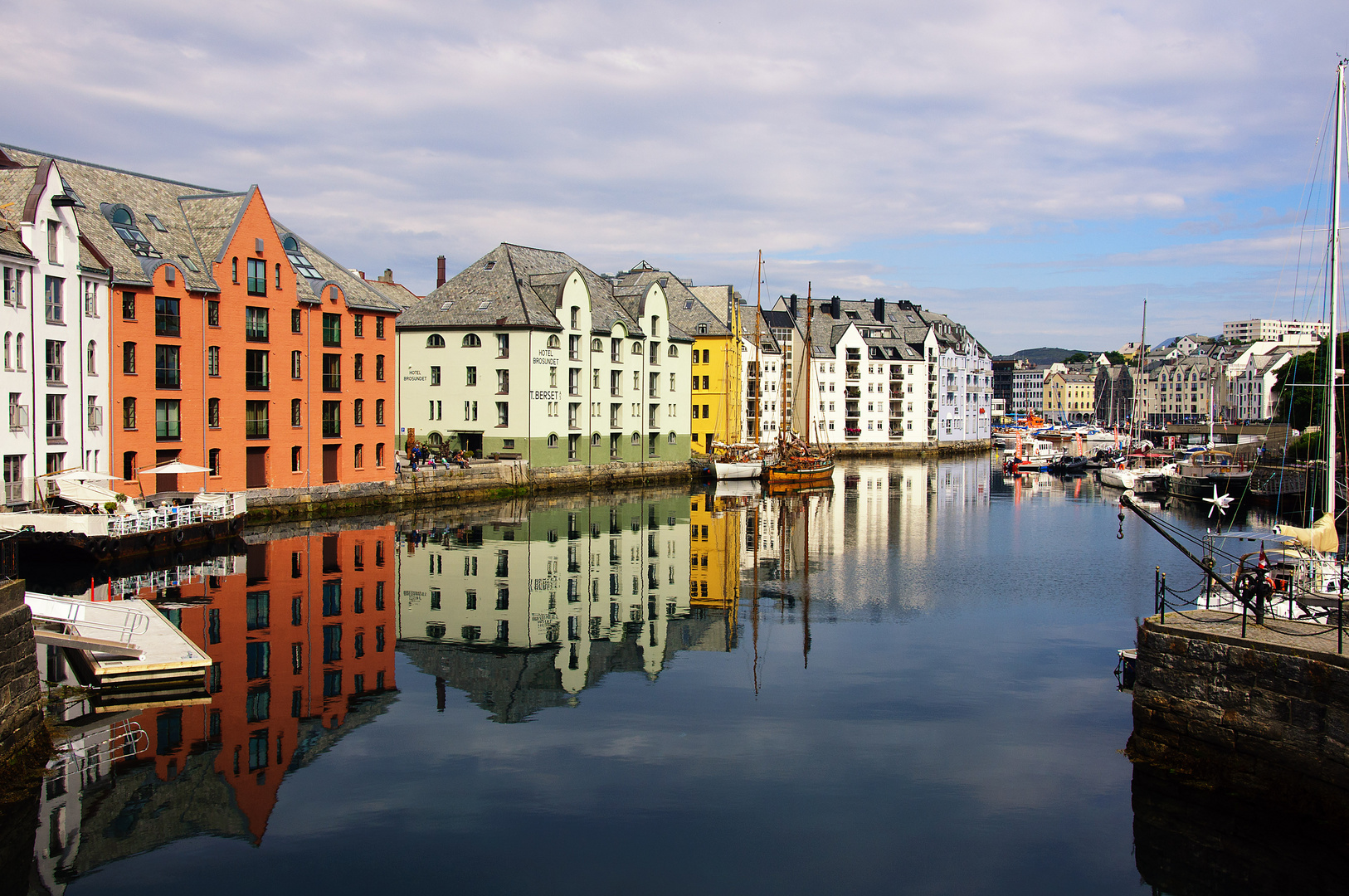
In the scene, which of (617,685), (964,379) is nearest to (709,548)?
(617,685)

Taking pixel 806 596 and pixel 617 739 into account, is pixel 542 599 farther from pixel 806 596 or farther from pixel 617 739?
pixel 617 739

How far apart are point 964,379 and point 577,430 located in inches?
4490

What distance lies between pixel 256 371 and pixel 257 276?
5.70 m

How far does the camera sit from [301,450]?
209 feet

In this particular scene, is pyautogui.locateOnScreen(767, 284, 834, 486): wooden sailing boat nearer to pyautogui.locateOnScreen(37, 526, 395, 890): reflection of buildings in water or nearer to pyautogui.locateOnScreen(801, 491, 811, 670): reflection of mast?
pyautogui.locateOnScreen(801, 491, 811, 670): reflection of mast

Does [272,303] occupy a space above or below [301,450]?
above

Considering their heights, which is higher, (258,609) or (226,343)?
(226,343)

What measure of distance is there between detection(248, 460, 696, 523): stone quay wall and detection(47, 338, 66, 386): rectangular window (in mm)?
12712

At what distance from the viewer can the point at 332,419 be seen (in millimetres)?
66625

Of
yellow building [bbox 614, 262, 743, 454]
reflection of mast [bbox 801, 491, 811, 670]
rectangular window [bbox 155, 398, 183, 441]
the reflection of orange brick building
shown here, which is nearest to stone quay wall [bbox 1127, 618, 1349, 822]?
reflection of mast [bbox 801, 491, 811, 670]

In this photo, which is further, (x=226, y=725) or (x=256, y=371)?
(x=256, y=371)

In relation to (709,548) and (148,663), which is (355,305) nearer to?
(709,548)

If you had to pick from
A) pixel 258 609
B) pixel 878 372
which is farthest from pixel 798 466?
pixel 878 372

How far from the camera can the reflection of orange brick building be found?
21359 millimetres
